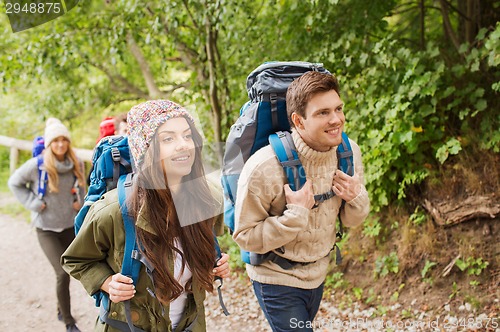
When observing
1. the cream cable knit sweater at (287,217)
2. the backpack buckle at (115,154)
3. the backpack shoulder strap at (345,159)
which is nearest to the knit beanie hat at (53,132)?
the backpack buckle at (115,154)

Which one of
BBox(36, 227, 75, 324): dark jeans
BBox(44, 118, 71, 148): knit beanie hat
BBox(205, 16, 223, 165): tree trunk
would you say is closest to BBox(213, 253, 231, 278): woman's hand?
BBox(36, 227, 75, 324): dark jeans

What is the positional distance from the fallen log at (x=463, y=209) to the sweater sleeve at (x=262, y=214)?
2.75 metres

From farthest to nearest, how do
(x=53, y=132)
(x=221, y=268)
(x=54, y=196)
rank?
(x=54, y=196) → (x=53, y=132) → (x=221, y=268)

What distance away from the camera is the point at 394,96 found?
4676 mm

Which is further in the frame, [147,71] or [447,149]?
[147,71]

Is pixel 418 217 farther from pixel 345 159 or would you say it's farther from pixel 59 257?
pixel 59 257

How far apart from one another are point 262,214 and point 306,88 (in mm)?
749

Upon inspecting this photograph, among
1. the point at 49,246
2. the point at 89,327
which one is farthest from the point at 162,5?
the point at 89,327

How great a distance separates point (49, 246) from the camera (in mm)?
4406

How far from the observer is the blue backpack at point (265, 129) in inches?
103

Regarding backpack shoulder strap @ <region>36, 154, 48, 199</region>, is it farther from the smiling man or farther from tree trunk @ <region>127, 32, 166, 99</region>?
tree trunk @ <region>127, 32, 166, 99</region>

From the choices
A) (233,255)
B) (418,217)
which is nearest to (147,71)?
(233,255)

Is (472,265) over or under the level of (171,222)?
under

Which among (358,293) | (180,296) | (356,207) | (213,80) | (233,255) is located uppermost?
(213,80)
